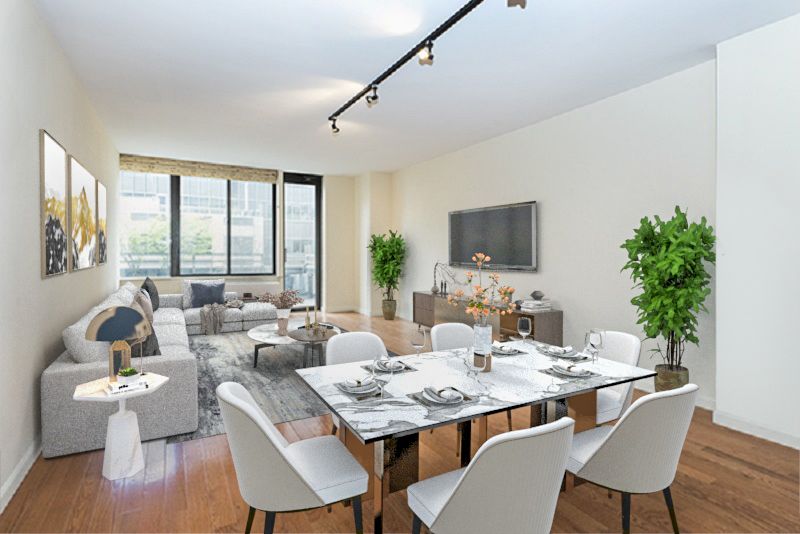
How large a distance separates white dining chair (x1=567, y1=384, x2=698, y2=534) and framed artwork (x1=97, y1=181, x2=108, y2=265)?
5.09 m

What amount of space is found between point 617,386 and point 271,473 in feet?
7.07

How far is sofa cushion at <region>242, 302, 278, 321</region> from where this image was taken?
673cm

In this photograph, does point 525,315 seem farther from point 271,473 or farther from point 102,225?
point 102,225

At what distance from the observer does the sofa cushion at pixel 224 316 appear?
21.1 ft

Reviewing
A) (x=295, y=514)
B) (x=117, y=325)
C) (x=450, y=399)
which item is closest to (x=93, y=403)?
(x=117, y=325)

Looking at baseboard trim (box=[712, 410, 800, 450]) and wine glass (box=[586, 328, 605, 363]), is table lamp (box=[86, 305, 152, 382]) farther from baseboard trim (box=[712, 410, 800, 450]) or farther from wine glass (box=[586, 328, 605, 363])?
baseboard trim (box=[712, 410, 800, 450])

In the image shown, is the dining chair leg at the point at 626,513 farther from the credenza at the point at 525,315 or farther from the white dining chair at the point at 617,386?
the credenza at the point at 525,315

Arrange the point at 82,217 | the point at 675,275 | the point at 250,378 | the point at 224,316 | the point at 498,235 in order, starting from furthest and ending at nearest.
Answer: the point at 224,316 → the point at 498,235 → the point at 250,378 → the point at 82,217 → the point at 675,275

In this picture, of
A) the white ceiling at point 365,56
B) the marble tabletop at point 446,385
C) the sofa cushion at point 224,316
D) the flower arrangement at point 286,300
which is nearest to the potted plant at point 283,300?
the flower arrangement at point 286,300

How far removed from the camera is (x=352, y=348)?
2.67 metres

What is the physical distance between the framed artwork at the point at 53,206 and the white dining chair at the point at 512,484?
9.58ft

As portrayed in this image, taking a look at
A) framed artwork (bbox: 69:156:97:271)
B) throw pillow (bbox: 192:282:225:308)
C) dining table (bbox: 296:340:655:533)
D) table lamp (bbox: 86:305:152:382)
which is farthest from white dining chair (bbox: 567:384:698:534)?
throw pillow (bbox: 192:282:225:308)

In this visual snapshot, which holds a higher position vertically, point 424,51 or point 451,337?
point 424,51

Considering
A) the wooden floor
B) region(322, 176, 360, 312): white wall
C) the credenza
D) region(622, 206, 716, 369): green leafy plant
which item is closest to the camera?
the wooden floor
